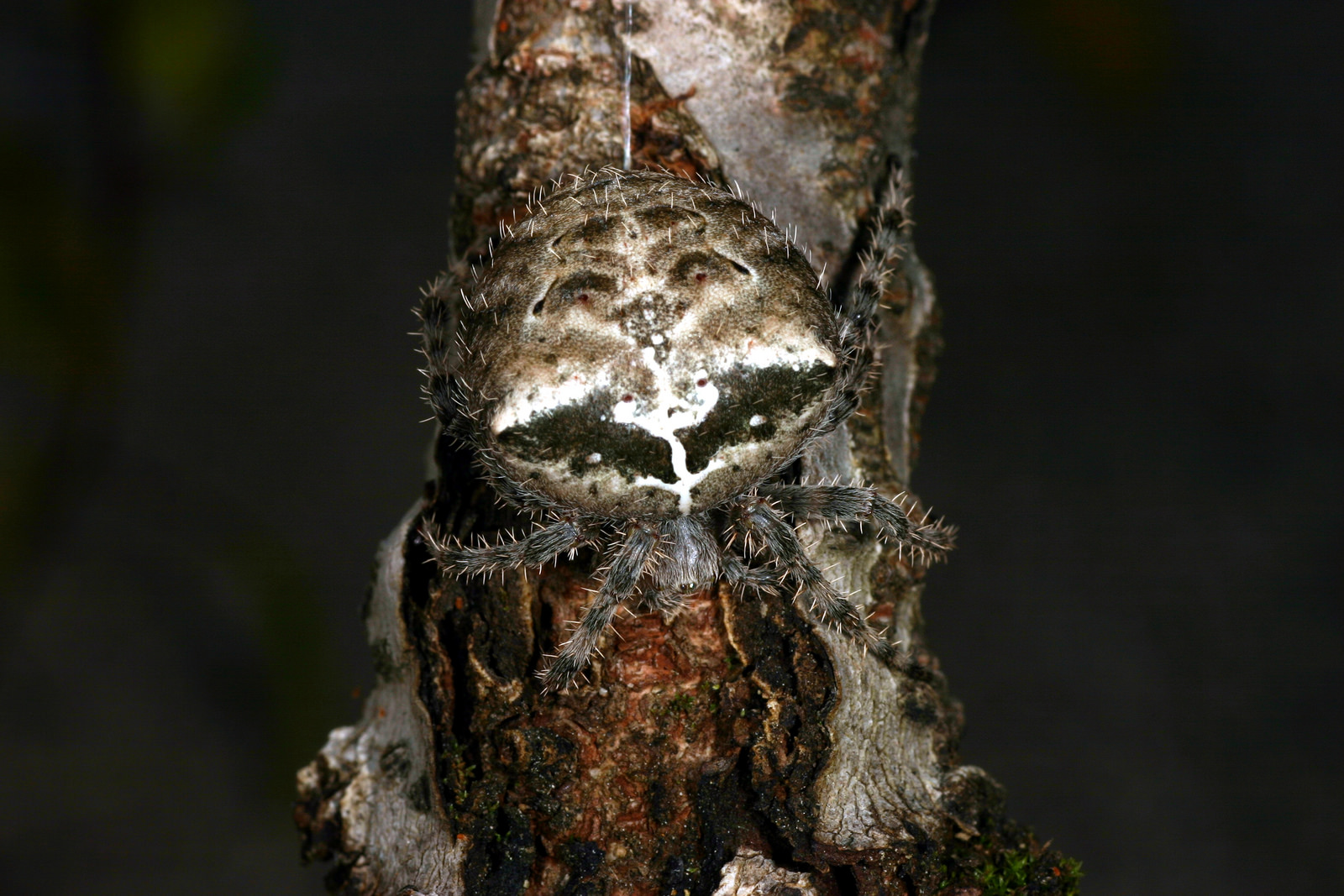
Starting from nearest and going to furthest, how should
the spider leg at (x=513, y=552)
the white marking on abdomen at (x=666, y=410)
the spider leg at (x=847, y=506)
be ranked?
1. the white marking on abdomen at (x=666, y=410)
2. the spider leg at (x=513, y=552)
3. the spider leg at (x=847, y=506)

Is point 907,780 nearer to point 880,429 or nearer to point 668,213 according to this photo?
point 880,429

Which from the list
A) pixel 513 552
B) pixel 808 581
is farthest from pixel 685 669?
pixel 513 552

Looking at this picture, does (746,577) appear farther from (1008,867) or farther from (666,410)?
(1008,867)

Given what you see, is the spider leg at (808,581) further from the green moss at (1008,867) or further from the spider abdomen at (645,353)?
the green moss at (1008,867)

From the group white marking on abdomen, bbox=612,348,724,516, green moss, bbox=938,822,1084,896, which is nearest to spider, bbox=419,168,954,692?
white marking on abdomen, bbox=612,348,724,516

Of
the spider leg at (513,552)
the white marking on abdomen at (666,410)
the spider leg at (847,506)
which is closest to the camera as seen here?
the white marking on abdomen at (666,410)

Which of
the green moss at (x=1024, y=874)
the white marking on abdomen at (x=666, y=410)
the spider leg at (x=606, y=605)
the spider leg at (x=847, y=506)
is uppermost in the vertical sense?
the white marking on abdomen at (x=666, y=410)

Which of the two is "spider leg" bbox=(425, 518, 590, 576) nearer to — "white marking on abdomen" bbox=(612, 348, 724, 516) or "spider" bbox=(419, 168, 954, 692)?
"spider" bbox=(419, 168, 954, 692)

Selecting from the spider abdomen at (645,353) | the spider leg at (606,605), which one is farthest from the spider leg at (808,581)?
the spider leg at (606,605)
